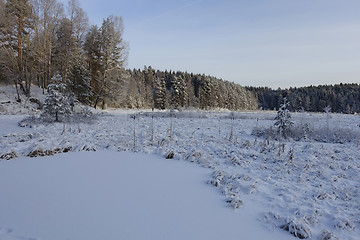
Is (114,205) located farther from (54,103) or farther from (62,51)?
(62,51)

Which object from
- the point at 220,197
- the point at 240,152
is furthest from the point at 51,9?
the point at 220,197

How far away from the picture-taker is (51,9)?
62.6 ft

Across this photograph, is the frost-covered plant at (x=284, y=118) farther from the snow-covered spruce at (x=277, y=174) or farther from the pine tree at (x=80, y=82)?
the pine tree at (x=80, y=82)

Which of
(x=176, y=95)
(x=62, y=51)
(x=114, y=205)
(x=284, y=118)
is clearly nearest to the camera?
(x=114, y=205)

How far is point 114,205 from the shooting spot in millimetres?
3211

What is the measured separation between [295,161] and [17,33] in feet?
78.2

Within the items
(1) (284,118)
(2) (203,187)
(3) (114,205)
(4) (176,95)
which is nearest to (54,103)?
(3) (114,205)

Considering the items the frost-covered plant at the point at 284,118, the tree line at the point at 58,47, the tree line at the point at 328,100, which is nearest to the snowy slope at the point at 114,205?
the frost-covered plant at the point at 284,118

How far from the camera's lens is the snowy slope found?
2.56 meters

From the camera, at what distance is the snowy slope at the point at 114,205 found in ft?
8.41

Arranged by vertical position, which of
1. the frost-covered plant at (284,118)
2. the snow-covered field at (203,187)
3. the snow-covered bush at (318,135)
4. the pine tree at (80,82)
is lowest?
the snow-covered field at (203,187)

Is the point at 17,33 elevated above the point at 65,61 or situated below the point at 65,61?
above

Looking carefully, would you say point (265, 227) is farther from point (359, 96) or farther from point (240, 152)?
point (359, 96)

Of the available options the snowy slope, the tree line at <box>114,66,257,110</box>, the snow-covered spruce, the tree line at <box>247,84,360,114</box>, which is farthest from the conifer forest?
the tree line at <box>247,84,360,114</box>
